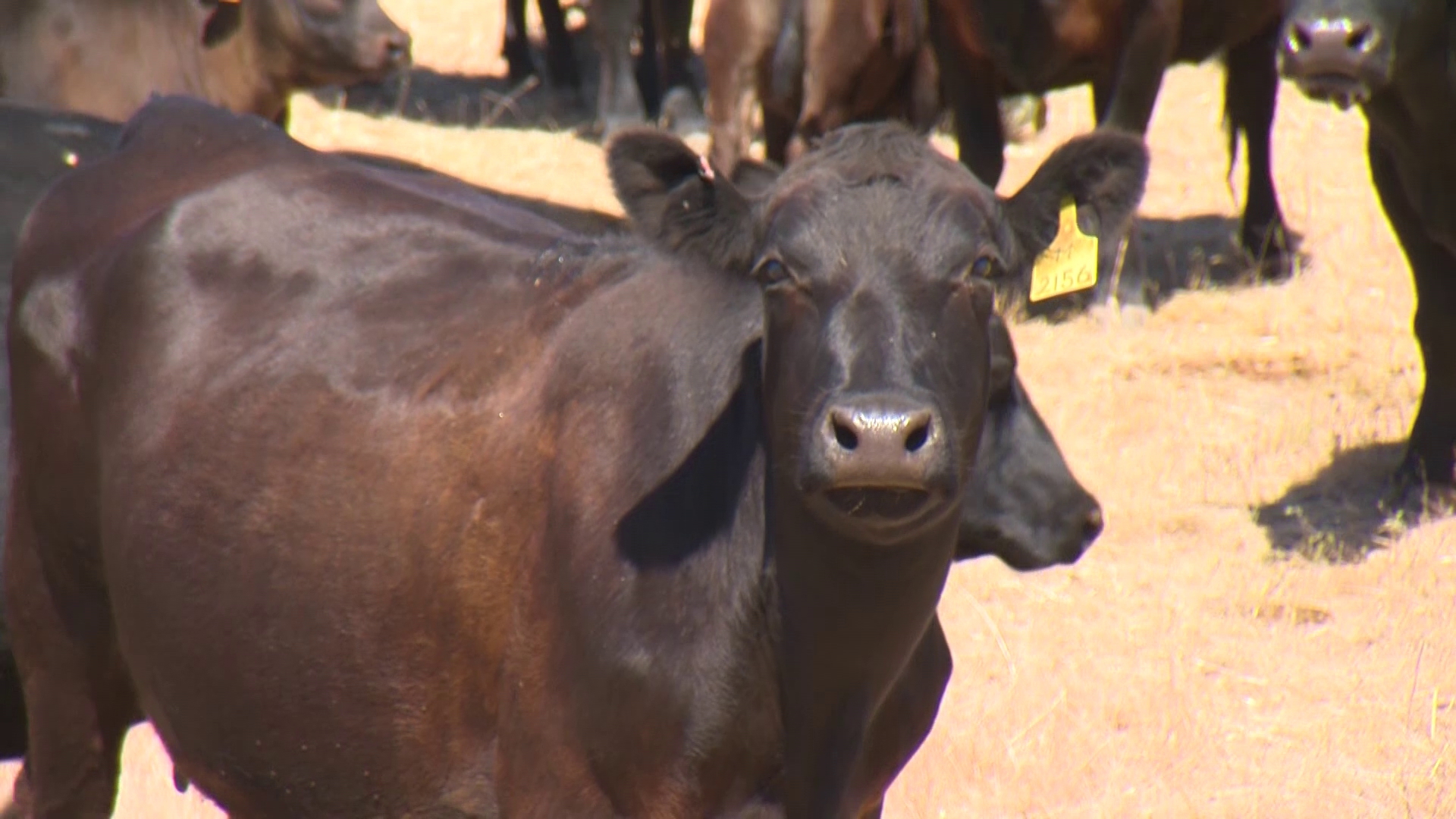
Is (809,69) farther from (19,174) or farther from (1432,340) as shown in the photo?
(19,174)

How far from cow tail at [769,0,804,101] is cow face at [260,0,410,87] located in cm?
188

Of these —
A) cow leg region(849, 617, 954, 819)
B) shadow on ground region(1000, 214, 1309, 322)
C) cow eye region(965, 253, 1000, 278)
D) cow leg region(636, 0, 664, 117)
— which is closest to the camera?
cow eye region(965, 253, 1000, 278)

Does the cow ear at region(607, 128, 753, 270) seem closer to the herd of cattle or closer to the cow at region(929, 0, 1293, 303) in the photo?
the herd of cattle

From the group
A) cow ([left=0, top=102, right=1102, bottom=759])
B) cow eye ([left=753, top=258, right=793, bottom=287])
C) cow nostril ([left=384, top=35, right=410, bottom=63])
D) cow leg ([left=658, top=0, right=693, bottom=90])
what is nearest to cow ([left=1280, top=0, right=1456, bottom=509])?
cow ([left=0, top=102, right=1102, bottom=759])

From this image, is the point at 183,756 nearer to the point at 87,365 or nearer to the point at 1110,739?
the point at 87,365

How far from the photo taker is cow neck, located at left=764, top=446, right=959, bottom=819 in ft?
9.52

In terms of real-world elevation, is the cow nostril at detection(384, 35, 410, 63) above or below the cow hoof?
above

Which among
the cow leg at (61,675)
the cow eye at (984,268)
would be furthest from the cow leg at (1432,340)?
the cow leg at (61,675)

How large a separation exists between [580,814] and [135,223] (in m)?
1.68

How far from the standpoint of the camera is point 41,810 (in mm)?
3869

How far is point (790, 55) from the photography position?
932 cm

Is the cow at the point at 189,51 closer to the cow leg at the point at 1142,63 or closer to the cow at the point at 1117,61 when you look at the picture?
the cow at the point at 1117,61

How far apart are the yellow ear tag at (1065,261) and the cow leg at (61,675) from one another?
2029 millimetres

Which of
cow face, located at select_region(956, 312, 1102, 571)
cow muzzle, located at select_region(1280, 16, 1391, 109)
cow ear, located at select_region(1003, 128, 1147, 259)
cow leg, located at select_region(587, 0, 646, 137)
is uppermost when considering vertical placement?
cow ear, located at select_region(1003, 128, 1147, 259)
